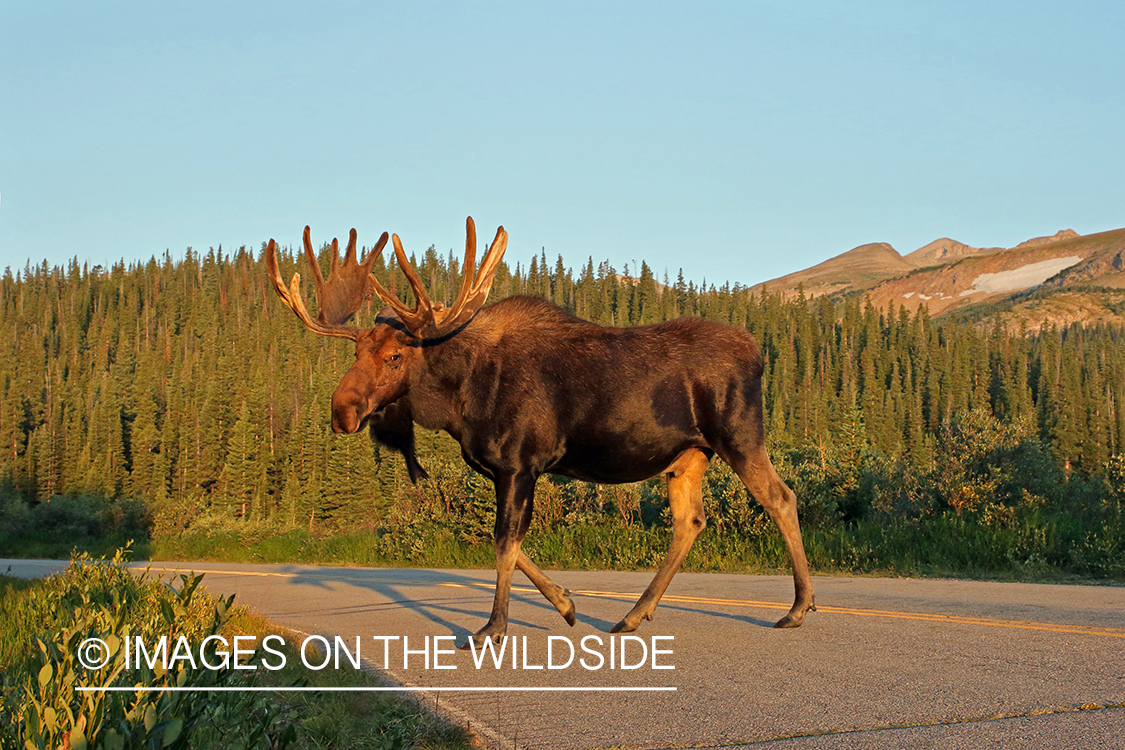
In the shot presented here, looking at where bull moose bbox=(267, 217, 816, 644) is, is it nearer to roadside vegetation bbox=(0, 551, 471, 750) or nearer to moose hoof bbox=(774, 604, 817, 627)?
moose hoof bbox=(774, 604, 817, 627)

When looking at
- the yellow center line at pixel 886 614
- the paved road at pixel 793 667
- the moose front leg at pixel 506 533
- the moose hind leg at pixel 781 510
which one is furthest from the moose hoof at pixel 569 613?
the yellow center line at pixel 886 614

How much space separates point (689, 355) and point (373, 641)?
311cm

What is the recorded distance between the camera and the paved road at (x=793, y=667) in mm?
4504

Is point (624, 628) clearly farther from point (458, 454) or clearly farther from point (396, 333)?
point (458, 454)

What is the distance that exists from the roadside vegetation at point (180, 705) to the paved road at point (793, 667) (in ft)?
1.19

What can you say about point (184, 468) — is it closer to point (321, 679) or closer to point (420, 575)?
point (420, 575)

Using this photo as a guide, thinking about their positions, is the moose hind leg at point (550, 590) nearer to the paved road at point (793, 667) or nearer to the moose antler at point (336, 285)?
the paved road at point (793, 667)

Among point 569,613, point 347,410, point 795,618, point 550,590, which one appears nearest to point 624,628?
point 569,613

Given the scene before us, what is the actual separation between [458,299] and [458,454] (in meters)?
40.3

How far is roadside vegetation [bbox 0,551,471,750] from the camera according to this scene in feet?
11.3

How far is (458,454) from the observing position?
4722 cm

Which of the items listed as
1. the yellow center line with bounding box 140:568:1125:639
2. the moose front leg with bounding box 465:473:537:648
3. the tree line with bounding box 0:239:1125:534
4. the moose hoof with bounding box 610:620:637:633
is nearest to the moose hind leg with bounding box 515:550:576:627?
the moose front leg with bounding box 465:473:537:648

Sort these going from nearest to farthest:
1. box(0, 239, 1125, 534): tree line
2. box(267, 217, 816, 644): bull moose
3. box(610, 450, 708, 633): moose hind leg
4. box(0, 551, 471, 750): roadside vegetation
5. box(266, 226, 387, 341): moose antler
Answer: box(0, 551, 471, 750): roadside vegetation, box(267, 217, 816, 644): bull moose, box(610, 450, 708, 633): moose hind leg, box(266, 226, 387, 341): moose antler, box(0, 239, 1125, 534): tree line

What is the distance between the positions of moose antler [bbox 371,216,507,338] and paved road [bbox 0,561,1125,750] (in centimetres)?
226
